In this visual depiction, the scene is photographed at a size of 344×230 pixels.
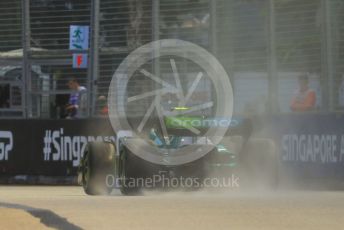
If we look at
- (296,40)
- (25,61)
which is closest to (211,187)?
(296,40)

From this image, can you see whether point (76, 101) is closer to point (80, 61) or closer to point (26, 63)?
point (80, 61)

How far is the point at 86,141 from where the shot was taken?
16.9 meters

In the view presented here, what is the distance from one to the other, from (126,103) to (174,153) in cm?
560

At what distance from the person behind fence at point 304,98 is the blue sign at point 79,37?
5.12 m

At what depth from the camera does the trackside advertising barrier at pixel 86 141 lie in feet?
48.7

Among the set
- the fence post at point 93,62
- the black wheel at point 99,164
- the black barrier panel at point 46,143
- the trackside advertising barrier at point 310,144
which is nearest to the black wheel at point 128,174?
the black wheel at point 99,164

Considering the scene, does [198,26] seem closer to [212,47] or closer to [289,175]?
[212,47]

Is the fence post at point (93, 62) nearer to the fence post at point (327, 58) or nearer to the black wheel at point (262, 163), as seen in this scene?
the fence post at point (327, 58)

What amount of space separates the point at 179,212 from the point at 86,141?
801cm

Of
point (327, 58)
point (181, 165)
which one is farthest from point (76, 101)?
point (181, 165)

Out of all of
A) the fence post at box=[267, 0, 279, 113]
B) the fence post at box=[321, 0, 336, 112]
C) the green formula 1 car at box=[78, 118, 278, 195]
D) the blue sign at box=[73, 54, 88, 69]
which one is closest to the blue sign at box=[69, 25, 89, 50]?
the blue sign at box=[73, 54, 88, 69]

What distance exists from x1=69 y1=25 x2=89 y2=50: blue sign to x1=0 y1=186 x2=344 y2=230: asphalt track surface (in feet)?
22.3

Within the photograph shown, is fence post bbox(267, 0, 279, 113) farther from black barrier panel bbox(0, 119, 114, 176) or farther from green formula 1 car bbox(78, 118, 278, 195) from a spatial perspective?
green formula 1 car bbox(78, 118, 278, 195)

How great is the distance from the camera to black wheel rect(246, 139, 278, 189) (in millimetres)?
11859
